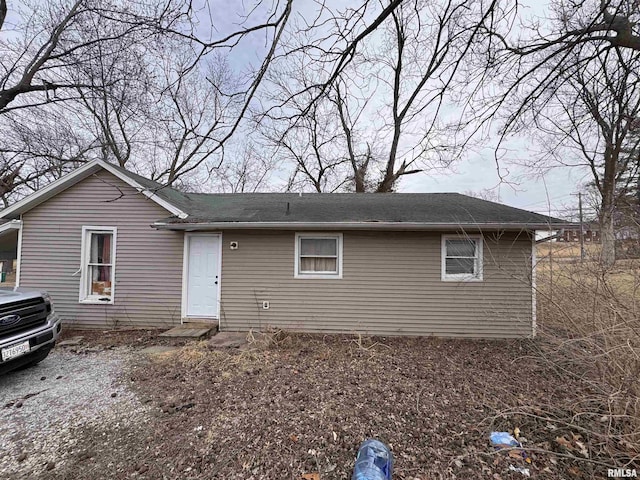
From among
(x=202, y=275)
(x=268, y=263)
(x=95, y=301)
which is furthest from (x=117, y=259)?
(x=268, y=263)

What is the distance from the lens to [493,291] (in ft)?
20.9

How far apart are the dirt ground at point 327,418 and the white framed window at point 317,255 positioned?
195cm

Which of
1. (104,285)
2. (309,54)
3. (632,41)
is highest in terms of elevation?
(632,41)

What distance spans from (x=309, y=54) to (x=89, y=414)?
15.9 feet

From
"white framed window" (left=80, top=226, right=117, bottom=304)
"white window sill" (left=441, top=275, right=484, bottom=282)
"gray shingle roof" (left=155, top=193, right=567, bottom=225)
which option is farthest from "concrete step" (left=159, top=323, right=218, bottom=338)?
"white window sill" (left=441, top=275, right=484, bottom=282)

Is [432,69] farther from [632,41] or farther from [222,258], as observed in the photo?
[222,258]

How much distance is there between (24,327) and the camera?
151 inches

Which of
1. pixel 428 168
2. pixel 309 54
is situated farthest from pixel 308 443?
pixel 428 168

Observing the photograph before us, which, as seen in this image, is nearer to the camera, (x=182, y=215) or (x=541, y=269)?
(x=541, y=269)

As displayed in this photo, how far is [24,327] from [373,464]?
465 centimetres

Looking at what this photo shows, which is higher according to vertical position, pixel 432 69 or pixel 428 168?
pixel 428 168

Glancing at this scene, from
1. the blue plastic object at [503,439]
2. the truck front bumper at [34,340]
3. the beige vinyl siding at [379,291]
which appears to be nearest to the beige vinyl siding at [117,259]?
the beige vinyl siding at [379,291]

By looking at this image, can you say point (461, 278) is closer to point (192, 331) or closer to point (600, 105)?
point (600, 105)

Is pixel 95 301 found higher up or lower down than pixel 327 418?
higher up
